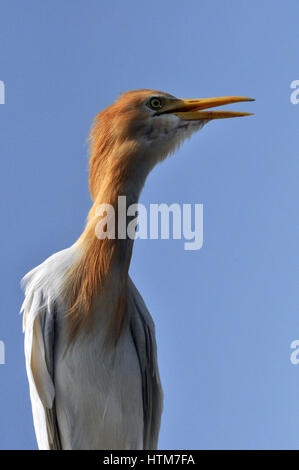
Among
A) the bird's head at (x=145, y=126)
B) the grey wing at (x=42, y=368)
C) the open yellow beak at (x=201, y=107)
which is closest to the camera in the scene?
the grey wing at (x=42, y=368)

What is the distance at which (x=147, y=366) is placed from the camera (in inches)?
119

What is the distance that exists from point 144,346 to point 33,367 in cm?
51

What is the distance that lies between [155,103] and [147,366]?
44.1 inches

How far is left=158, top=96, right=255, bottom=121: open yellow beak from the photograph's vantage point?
3.02m

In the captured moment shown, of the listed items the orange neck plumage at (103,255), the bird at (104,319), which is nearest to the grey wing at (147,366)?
the bird at (104,319)

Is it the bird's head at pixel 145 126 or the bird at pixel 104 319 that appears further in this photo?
the bird's head at pixel 145 126

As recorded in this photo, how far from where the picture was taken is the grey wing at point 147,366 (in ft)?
9.82

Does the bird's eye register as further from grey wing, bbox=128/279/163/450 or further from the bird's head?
grey wing, bbox=128/279/163/450

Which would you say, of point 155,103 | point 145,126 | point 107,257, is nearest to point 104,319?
point 107,257

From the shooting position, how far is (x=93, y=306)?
275 centimetres

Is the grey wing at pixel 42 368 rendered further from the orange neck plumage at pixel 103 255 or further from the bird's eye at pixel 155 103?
the bird's eye at pixel 155 103

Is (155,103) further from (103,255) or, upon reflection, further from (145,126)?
(103,255)

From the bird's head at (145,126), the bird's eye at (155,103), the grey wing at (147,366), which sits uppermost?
the bird's eye at (155,103)
